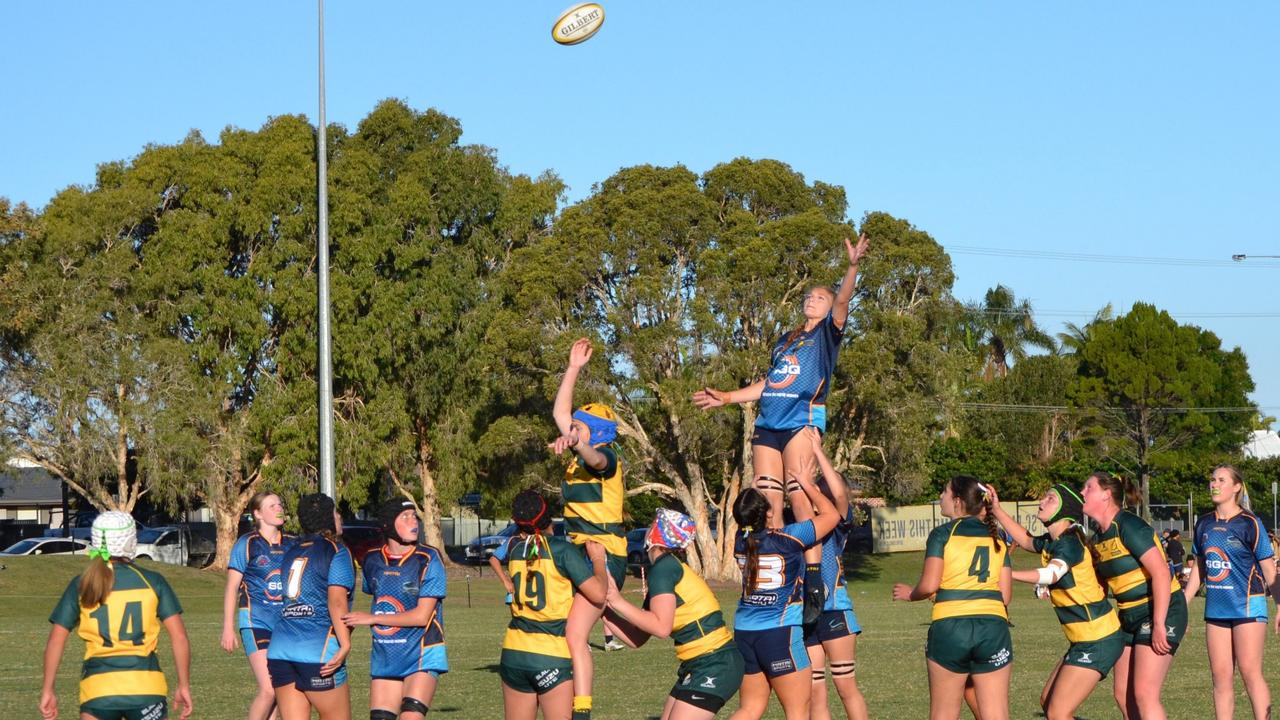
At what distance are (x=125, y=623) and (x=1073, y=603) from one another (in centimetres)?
627

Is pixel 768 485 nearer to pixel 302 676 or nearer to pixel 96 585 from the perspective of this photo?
pixel 302 676

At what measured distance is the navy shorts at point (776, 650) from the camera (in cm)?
947

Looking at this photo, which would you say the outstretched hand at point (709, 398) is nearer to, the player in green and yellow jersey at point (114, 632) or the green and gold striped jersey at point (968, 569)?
the green and gold striped jersey at point (968, 569)

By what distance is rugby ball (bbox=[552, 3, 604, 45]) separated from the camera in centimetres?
2536

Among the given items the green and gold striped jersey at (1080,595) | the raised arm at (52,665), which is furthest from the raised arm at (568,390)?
the green and gold striped jersey at (1080,595)

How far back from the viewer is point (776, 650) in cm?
948

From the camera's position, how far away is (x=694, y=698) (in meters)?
9.01

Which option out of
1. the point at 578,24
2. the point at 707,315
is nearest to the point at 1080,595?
the point at 578,24

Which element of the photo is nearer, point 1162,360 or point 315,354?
point 315,354

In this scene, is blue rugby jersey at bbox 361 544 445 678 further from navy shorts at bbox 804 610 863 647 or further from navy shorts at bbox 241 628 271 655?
navy shorts at bbox 804 610 863 647

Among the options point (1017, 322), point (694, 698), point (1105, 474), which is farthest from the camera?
point (1017, 322)

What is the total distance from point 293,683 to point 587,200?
134 feet

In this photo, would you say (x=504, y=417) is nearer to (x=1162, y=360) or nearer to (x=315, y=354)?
(x=315, y=354)

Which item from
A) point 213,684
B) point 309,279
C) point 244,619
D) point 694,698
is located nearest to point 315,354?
point 309,279
